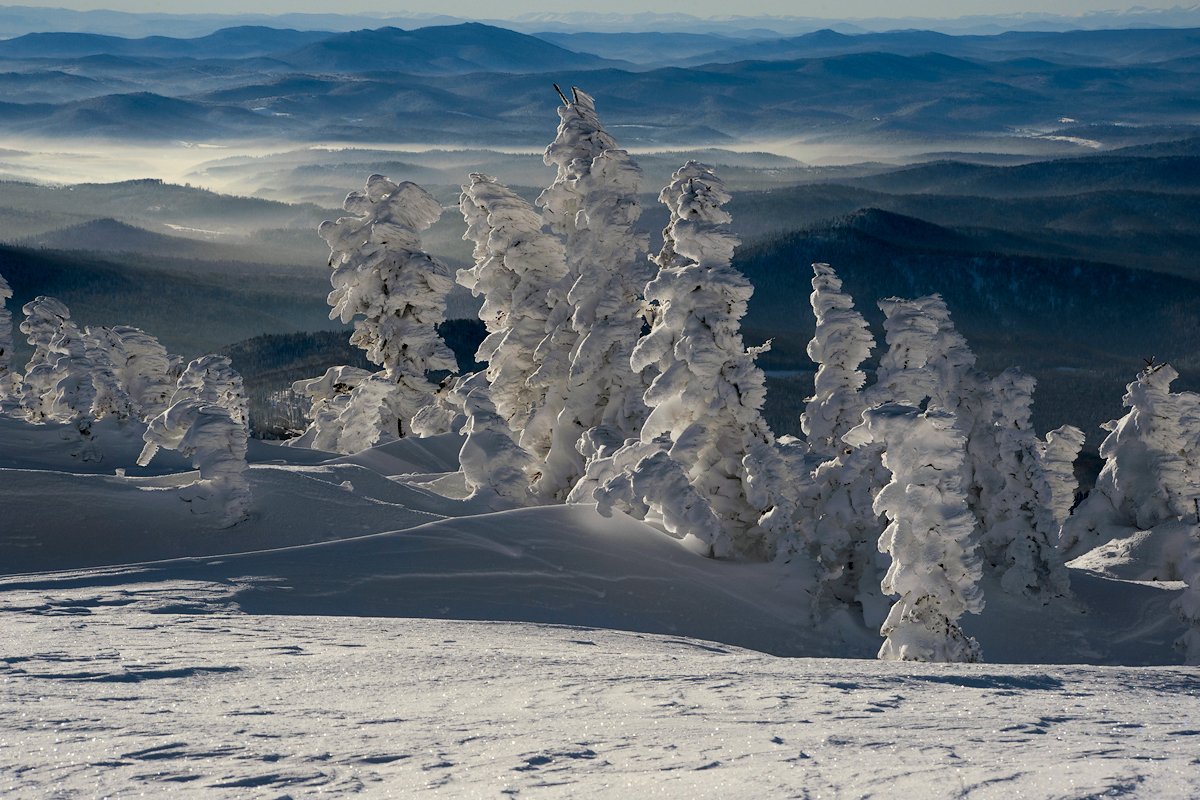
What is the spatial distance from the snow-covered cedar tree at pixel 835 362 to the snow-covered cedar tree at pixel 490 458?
19.9 feet

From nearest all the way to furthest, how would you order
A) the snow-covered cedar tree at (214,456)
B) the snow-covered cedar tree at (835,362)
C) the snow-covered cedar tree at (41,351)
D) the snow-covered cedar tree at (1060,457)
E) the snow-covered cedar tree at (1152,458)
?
1. the snow-covered cedar tree at (214,456)
2. the snow-covered cedar tree at (835,362)
3. the snow-covered cedar tree at (41,351)
4. the snow-covered cedar tree at (1152,458)
5. the snow-covered cedar tree at (1060,457)

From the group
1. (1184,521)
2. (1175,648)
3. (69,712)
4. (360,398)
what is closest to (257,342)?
(360,398)

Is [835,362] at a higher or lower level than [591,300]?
lower

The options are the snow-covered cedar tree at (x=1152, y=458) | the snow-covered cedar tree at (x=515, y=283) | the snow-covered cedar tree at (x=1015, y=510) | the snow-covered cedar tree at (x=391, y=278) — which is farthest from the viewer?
the snow-covered cedar tree at (x=1152, y=458)

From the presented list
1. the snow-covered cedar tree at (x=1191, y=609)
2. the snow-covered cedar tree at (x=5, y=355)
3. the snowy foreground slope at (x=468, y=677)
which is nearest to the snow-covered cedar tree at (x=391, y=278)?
the snow-covered cedar tree at (x=5, y=355)

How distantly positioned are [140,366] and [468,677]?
31396mm

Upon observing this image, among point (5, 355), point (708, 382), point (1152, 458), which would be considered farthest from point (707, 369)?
point (5, 355)

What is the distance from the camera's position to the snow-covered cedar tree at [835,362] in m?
25.7

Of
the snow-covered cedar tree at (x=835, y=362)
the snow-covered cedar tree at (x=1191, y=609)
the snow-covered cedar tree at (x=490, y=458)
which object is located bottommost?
the snow-covered cedar tree at (x=1191, y=609)

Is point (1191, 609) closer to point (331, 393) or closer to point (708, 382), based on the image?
point (708, 382)

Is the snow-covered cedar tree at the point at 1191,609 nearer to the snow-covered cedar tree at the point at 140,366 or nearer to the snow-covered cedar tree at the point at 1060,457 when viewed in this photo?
the snow-covered cedar tree at the point at 1060,457

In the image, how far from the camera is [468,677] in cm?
1130

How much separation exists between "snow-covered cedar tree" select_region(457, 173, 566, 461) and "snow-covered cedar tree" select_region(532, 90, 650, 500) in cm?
102

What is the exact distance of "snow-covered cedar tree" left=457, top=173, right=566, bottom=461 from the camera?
107ft
